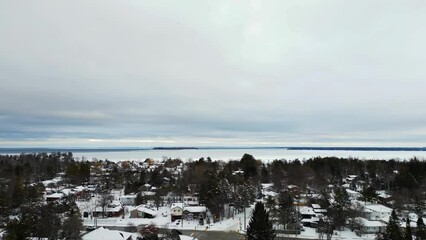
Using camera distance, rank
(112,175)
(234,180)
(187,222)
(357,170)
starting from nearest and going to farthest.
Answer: (187,222), (234,180), (112,175), (357,170)

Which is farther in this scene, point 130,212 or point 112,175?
point 112,175

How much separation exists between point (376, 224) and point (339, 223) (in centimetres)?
524

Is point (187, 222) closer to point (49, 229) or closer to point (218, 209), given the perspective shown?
point (218, 209)

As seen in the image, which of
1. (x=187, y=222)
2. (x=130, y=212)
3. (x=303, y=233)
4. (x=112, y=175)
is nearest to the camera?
(x=303, y=233)

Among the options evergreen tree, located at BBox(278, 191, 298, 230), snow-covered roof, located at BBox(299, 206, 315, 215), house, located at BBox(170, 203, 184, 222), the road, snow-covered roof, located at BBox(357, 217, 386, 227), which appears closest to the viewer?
the road

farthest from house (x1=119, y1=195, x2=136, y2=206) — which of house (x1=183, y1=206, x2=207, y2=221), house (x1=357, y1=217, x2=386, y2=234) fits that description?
house (x1=357, y1=217, x2=386, y2=234)

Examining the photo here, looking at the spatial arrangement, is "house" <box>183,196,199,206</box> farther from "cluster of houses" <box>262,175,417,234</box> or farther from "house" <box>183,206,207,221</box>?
"cluster of houses" <box>262,175,417,234</box>

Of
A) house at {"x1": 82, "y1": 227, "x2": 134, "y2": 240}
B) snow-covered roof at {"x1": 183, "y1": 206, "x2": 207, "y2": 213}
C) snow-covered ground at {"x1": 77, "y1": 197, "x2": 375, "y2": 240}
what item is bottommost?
snow-covered ground at {"x1": 77, "y1": 197, "x2": 375, "y2": 240}

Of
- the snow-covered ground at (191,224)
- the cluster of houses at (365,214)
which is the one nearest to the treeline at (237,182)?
the cluster of houses at (365,214)

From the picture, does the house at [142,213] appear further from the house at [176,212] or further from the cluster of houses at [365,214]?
the cluster of houses at [365,214]

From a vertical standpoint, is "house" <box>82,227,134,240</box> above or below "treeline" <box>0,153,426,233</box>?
below

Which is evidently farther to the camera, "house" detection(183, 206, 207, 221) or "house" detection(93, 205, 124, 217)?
"house" detection(93, 205, 124, 217)

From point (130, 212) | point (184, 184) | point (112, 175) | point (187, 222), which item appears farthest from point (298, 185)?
point (112, 175)

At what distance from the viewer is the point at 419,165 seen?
7575 centimetres
